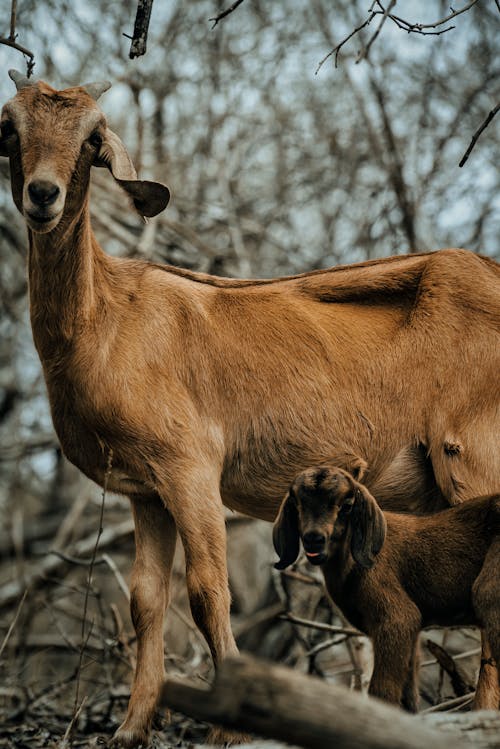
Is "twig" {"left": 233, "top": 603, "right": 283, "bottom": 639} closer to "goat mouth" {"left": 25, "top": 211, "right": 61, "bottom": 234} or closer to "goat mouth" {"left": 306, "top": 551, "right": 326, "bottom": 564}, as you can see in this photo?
"goat mouth" {"left": 306, "top": 551, "right": 326, "bottom": 564}

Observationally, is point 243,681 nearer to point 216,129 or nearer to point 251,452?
point 251,452

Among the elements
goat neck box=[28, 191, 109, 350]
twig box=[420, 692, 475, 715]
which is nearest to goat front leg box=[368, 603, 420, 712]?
twig box=[420, 692, 475, 715]

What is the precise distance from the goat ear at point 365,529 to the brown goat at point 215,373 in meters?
0.76

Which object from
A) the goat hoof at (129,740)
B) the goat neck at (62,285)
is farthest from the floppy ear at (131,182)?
the goat hoof at (129,740)

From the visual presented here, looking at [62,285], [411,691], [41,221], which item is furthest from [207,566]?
[41,221]

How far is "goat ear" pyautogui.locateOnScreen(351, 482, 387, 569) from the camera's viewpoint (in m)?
4.95

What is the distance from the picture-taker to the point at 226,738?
5.12 m

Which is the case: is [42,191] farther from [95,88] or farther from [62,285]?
[95,88]

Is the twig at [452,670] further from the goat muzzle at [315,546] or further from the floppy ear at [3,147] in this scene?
the floppy ear at [3,147]

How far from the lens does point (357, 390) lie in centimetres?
597

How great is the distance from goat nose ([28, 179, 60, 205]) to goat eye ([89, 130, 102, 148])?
468 mm

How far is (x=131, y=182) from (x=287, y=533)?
1.96m

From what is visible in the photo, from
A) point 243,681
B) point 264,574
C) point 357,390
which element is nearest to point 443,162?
point 264,574

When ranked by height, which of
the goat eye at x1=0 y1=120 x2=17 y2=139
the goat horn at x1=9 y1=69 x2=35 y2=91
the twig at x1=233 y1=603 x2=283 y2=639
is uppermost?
the goat horn at x1=9 y1=69 x2=35 y2=91
